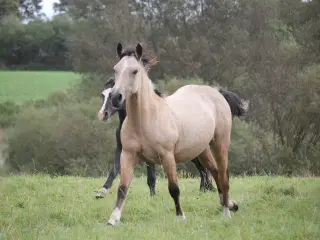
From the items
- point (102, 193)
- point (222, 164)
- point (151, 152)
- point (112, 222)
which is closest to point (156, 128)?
point (151, 152)

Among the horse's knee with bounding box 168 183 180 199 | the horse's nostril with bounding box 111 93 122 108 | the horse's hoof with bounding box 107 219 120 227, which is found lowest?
the horse's hoof with bounding box 107 219 120 227

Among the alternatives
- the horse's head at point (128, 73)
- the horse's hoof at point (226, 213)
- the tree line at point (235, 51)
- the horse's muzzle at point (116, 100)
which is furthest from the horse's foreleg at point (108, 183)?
the tree line at point (235, 51)

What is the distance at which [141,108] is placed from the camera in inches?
252

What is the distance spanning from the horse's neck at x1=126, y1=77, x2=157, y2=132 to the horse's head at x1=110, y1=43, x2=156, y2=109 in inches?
4.2

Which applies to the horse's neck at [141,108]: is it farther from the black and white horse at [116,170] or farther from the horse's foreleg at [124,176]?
the black and white horse at [116,170]

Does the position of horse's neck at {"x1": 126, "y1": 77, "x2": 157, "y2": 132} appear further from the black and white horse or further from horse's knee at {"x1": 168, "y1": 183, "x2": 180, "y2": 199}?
the black and white horse

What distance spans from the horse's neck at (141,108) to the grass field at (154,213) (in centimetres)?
127

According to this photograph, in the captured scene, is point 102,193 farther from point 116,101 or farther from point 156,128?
point 116,101

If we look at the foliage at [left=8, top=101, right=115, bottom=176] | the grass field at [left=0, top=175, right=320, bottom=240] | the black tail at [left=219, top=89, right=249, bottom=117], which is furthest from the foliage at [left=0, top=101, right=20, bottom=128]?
the black tail at [left=219, top=89, right=249, bottom=117]

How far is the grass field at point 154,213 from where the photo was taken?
548cm

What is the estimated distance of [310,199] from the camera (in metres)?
7.71

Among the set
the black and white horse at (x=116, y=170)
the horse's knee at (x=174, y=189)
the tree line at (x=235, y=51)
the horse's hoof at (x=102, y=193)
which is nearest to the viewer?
the horse's knee at (x=174, y=189)

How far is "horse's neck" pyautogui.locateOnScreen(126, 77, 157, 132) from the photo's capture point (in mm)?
6344

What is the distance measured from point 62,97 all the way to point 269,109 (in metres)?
12.6
